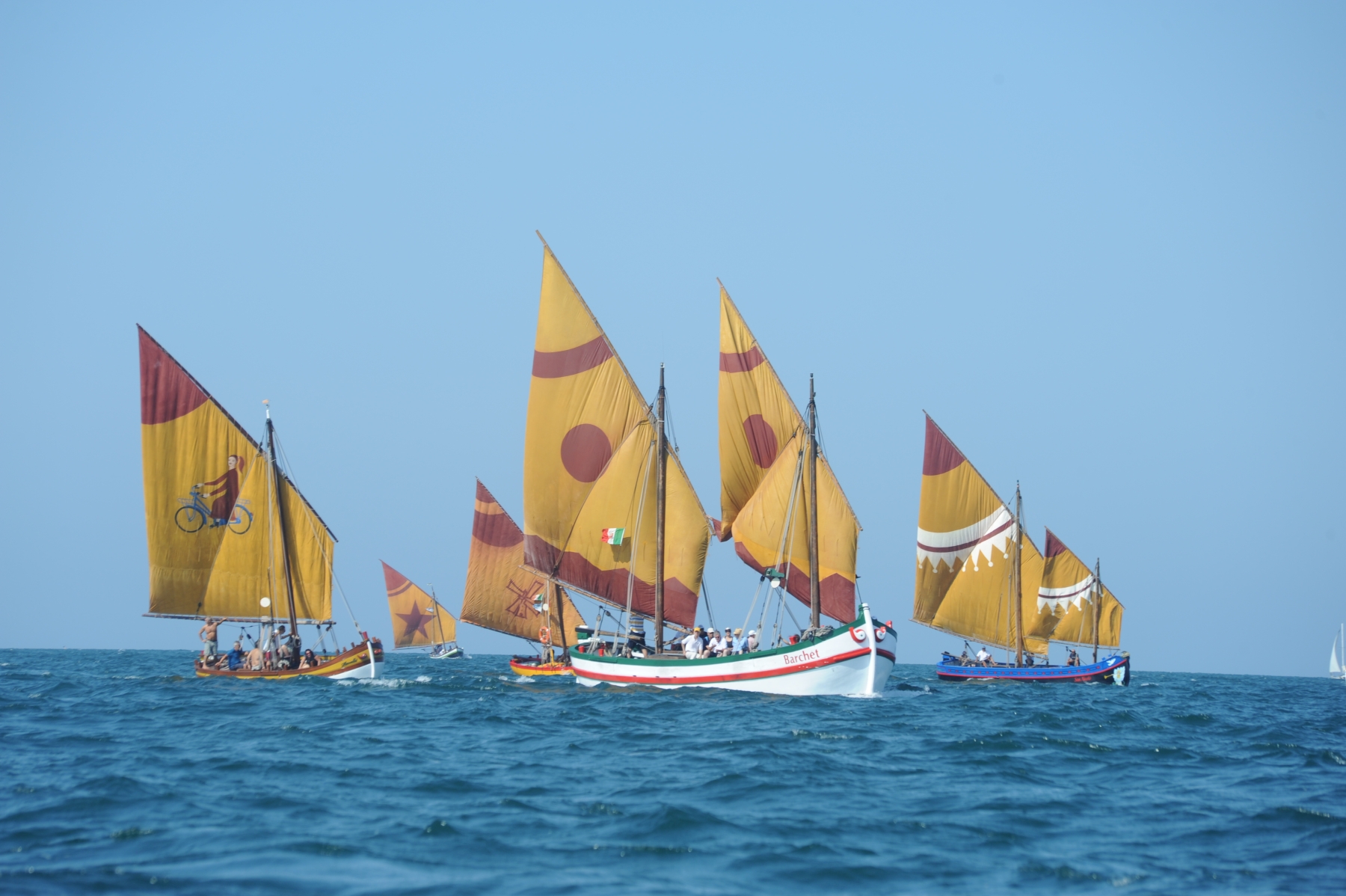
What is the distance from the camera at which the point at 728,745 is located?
82.0 feet

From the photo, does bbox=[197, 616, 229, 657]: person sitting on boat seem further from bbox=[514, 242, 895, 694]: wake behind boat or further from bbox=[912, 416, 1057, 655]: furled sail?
bbox=[912, 416, 1057, 655]: furled sail

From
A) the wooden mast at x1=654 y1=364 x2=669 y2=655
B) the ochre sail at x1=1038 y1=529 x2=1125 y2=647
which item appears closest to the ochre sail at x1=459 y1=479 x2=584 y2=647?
the wooden mast at x1=654 y1=364 x2=669 y2=655

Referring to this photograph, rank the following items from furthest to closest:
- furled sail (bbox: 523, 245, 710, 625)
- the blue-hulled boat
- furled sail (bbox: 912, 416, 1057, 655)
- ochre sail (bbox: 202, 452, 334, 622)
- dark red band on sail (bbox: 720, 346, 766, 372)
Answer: the blue-hulled boat, furled sail (bbox: 912, 416, 1057, 655), ochre sail (bbox: 202, 452, 334, 622), dark red band on sail (bbox: 720, 346, 766, 372), furled sail (bbox: 523, 245, 710, 625)

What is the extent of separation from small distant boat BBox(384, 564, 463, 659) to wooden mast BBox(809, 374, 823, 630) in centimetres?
6321

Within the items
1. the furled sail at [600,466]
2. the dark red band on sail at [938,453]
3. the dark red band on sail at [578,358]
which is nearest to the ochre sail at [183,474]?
the furled sail at [600,466]

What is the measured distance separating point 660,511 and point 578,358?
6.56 meters

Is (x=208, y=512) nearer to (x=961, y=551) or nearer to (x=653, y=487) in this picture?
(x=653, y=487)

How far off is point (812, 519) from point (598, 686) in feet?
32.5

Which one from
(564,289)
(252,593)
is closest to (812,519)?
(564,289)

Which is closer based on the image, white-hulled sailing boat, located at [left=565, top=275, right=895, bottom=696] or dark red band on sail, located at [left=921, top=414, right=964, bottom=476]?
white-hulled sailing boat, located at [left=565, top=275, right=895, bottom=696]

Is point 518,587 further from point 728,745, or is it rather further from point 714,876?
point 714,876

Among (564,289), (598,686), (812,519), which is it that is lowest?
(598,686)

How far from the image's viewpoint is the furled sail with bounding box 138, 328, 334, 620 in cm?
4609

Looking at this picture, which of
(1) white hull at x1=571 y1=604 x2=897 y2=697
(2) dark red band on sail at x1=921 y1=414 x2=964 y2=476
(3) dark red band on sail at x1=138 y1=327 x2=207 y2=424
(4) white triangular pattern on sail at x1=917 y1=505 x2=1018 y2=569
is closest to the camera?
(1) white hull at x1=571 y1=604 x2=897 y2=697
